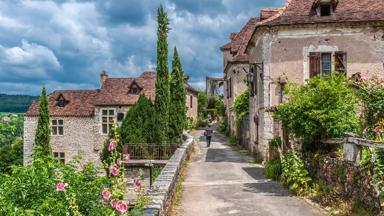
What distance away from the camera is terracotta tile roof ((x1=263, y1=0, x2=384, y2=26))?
638 inches

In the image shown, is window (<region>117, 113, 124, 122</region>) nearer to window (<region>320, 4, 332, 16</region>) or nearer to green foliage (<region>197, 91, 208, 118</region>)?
window (<region>320, 4, 332, 16</region>)

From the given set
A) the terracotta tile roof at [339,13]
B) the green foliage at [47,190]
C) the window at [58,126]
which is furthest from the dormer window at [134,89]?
the green foliage at [47,190]

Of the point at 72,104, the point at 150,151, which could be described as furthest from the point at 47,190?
the point at 72,104

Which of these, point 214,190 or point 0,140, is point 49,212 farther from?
point 214,190

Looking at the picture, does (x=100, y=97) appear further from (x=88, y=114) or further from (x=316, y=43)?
Answer: (x=316, y=43)

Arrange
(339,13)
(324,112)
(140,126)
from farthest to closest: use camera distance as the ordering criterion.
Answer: (140,126) < (339,13) < (324,112)

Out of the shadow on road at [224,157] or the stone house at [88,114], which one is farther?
the stone house at [88,114]

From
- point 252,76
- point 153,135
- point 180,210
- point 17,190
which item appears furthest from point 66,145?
point 17,190

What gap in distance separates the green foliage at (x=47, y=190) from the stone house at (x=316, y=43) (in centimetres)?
1119

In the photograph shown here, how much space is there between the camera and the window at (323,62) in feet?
54.1

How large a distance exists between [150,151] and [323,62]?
1067cm

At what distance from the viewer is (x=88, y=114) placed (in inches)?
1425

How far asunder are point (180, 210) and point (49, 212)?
14.4 feet

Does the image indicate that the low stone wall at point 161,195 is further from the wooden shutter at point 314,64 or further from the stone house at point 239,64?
the stone house at point 239,64
